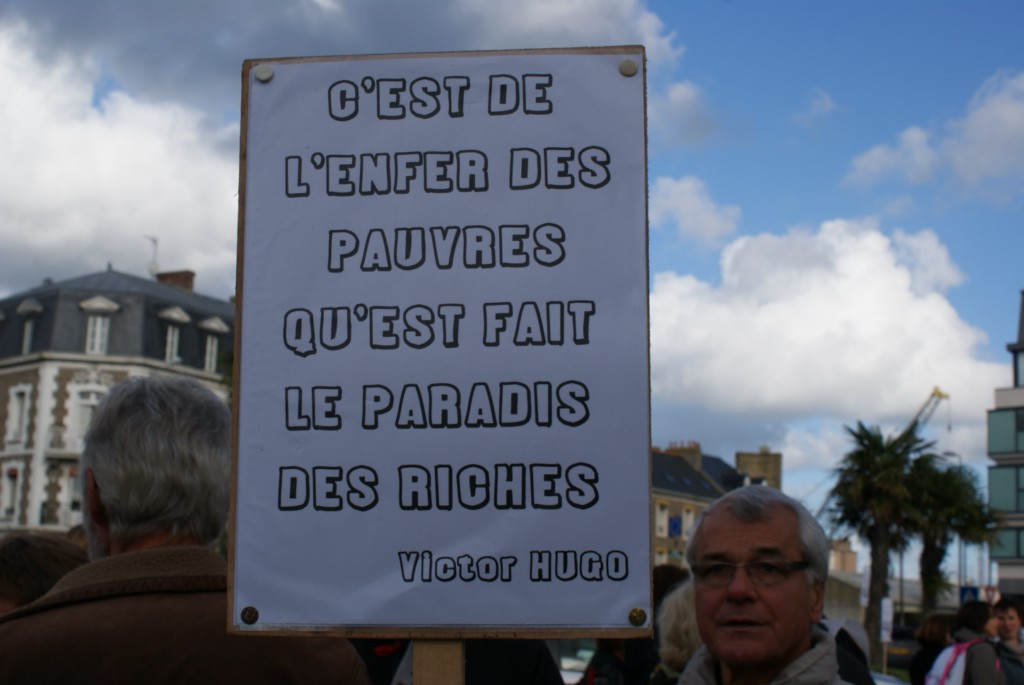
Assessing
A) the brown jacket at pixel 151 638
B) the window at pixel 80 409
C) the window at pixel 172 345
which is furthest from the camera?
the window at pixel 172 345

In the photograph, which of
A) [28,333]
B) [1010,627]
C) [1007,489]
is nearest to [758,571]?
[1010,627]

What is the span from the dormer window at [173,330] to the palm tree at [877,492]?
2695 centimetres

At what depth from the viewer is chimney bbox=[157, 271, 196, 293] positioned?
53.3 meters

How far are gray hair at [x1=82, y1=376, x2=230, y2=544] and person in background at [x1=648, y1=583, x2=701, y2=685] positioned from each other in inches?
85.1

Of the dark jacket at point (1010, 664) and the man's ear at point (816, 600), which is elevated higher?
the man's ear at point (816, 600)

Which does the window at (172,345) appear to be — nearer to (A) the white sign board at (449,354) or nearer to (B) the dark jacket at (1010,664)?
(B) the dark jacket at (1010,664)

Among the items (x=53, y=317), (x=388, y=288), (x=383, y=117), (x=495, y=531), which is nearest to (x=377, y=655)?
(x=495, y=531)

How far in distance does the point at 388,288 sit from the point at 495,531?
570mm

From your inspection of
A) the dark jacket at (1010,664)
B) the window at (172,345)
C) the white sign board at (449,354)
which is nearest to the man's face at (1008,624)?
the dark jacket at (1010,664)

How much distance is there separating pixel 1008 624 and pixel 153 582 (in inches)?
258

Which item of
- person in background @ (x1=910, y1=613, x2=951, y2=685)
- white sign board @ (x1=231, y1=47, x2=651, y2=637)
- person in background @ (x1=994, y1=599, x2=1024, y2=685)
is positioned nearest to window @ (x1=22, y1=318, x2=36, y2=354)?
person in background @ (x1=910, y1=613, x2=951, y2=685)

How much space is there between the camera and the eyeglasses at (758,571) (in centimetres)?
284

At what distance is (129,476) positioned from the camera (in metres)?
2.48

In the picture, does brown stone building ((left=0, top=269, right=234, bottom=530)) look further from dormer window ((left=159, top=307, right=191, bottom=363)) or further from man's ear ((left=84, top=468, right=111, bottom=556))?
man's ear ((left=84, top=468, right=111, bottom=556))
